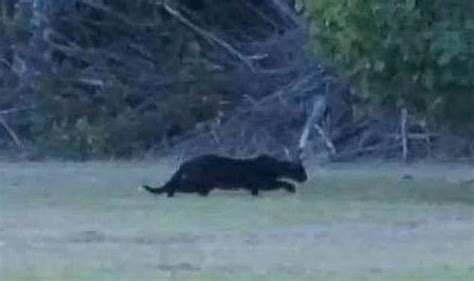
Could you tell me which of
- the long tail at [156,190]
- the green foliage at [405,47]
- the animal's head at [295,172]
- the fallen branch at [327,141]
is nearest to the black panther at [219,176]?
the long tail at [156,190]

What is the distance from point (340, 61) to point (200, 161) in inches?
85.9

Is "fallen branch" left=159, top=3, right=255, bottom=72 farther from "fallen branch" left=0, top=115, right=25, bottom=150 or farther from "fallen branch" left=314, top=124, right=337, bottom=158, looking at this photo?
"fallen branch" left=0, top=115, right=25, bottom=150

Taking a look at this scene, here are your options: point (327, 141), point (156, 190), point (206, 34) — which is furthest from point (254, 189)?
point (206, 34)

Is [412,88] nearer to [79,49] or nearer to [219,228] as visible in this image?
[219,228]

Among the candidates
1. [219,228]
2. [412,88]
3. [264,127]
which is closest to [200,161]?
[412,88]

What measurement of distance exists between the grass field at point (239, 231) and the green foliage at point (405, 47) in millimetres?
1226

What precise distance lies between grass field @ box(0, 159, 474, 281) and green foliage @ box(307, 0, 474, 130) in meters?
1.23

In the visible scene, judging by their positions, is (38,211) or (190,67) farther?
(190,67)

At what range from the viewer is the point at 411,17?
2214 cm

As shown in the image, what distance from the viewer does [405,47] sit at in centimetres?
2231

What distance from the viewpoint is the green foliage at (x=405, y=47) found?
22.1 meters

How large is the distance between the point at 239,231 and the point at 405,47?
404 cm

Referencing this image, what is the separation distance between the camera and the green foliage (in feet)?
72.4

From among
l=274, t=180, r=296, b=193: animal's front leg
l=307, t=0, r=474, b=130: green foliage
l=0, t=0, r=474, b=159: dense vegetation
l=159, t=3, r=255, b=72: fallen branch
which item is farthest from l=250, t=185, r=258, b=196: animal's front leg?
l=159, t=3, r=255, b=72: fallen branch
